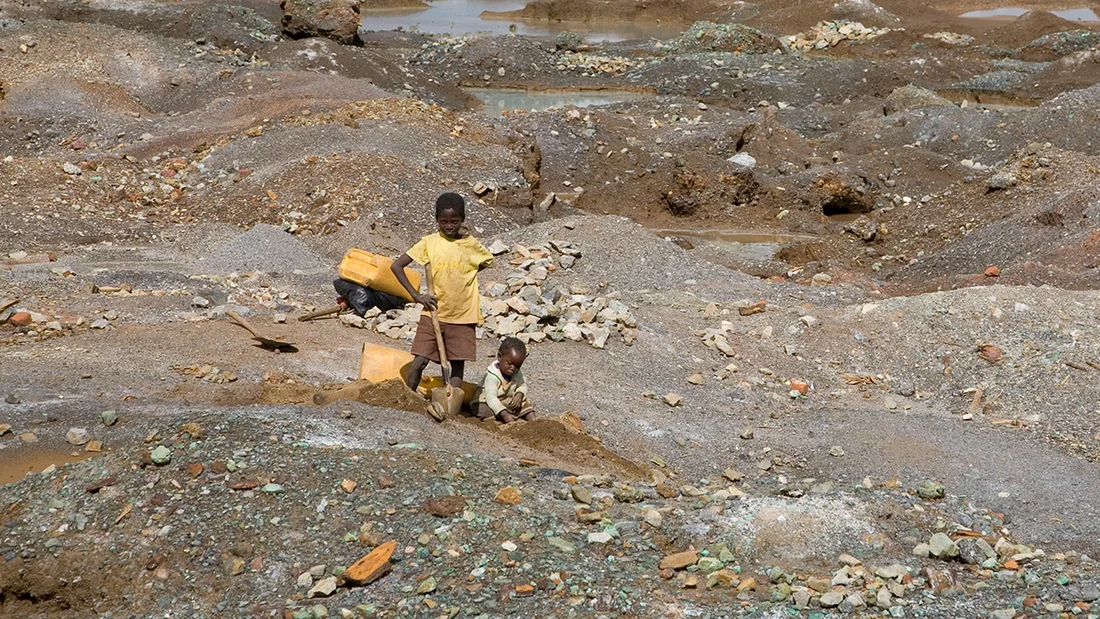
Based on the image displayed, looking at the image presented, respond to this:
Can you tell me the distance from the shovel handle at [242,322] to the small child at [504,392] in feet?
6.71

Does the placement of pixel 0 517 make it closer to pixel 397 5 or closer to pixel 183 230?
pixel 183 230

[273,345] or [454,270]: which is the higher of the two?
[454,270]

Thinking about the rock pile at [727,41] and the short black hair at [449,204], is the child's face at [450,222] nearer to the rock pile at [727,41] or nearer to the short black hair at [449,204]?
the short black hair at [449,204]

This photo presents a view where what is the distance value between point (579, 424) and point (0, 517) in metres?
3.38

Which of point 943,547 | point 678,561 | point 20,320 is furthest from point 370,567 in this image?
point 20,320

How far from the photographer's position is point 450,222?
267 inches

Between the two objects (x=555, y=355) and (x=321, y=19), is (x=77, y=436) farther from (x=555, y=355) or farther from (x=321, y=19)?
(x=321, y=19)

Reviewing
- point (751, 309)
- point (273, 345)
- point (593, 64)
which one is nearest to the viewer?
point (273, 345)

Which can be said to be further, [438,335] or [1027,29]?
[1027,29]

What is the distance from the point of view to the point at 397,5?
117ft

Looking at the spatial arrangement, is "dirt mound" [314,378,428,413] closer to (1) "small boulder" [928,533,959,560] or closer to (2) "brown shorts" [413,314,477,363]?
(2) "brown shorts" [413,314,477,363]

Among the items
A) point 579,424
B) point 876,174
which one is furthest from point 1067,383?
point 876,174

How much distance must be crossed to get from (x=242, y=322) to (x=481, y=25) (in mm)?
25504

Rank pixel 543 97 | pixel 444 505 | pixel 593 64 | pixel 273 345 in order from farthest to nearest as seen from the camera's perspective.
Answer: pixel 593 64, pixel 543 97, pixel 273 345, pixel 444 505
